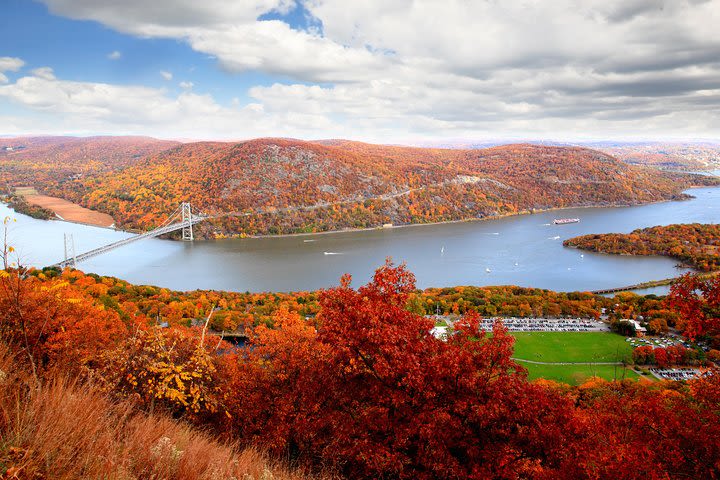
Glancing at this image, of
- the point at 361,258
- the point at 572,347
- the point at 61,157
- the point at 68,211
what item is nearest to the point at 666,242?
the point at 572,347

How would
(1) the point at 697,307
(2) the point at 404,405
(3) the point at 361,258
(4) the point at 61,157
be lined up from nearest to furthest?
(1) the point at 697,307 < (2) the point at 404,405 < (3) the point at 361,258 < (4) the point at 61,157

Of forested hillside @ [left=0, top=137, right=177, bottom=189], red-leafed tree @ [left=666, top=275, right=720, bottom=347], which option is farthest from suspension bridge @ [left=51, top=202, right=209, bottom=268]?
forested hillside @ [left=0, top=137, right=177, bottom=189]

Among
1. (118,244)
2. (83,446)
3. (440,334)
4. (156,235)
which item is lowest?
(440,334)

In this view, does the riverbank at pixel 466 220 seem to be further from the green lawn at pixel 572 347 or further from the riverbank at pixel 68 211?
the green lawn at pixel 572 347

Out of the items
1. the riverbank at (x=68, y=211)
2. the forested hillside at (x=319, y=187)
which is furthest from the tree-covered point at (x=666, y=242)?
the riverbank at (x=68, y=211)

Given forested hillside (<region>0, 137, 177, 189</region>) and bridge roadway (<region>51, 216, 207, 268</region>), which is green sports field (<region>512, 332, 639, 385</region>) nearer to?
bridge roadway (<region>51, 216, 207, 268</region>)

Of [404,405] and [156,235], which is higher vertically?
[404,405]

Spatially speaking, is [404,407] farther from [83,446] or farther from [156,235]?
[156,235]
